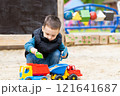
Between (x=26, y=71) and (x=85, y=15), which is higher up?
(x=85, y=15)

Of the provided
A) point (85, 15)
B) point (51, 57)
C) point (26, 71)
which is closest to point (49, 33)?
point (51, 57)

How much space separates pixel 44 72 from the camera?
2.23m

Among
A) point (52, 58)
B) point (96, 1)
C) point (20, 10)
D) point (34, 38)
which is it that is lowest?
point (52, 58)

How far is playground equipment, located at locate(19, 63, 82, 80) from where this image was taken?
2.19m

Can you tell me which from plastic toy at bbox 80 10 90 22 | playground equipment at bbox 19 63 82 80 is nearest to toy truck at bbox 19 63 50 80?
playground equipment at bbox 19 63 82 80

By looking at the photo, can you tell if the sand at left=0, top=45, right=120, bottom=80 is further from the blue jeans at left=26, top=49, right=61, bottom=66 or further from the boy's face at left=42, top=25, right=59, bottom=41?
the boy's face at left=42, top=25, right=59, bottom=41

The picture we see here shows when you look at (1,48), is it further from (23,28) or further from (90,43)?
(90,43)

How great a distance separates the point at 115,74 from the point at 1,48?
2.78 metres

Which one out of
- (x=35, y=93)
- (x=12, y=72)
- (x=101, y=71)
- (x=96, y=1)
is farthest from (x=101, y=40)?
(x=96, y=1)

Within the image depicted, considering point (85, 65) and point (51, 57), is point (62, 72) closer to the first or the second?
point (51, 57)

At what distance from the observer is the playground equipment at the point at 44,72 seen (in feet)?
7.18

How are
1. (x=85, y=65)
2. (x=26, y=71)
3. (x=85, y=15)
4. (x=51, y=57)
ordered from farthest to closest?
1. (x=85, y=15)
2. (x=85, y=65)
3. (x=51, y=57)
4. (x=26, y=71)

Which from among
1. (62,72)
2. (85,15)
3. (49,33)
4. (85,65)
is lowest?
(85,65)

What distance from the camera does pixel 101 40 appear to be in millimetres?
5465
